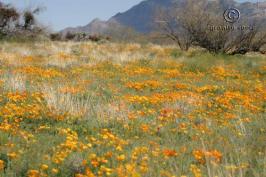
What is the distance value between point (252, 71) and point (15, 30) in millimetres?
23093

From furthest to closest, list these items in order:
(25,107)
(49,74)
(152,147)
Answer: (49,74)
(25,107)
(152,147)

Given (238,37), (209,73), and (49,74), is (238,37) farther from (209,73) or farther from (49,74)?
(49,74)

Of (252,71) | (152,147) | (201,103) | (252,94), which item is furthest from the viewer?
(252,71)

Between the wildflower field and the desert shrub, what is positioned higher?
the desert shrub

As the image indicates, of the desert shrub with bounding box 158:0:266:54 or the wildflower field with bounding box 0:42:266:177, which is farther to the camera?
the desert shrub with bounding box 158:0:266:54

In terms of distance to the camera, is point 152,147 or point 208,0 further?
point 208,0

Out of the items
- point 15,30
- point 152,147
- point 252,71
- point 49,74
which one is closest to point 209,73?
point 252,71

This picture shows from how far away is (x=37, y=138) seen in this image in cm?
711

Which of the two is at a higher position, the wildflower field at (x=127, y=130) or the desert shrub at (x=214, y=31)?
the desert shrub at (x=214, y=31)

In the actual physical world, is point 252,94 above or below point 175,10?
below

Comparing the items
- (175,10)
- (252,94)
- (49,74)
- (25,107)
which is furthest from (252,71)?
(175,10)

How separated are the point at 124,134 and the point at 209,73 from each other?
1109 cm

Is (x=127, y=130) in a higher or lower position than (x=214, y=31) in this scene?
lower

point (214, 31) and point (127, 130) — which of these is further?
point (214, 31)
